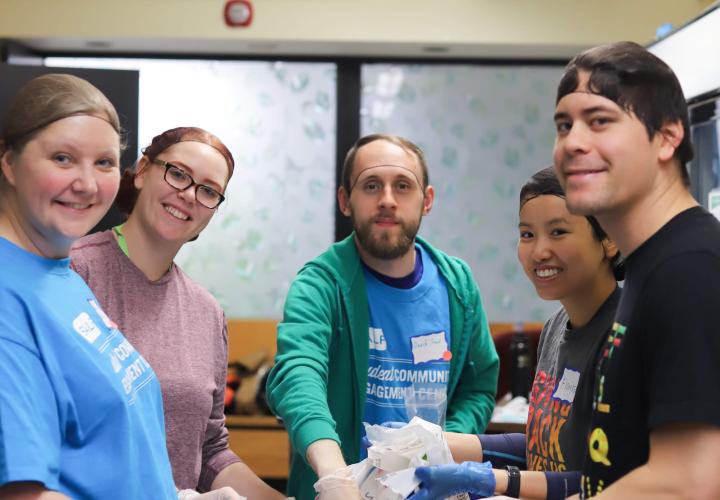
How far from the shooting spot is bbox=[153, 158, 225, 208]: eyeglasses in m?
2.08

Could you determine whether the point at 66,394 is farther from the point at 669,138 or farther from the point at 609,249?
the point at 609,249

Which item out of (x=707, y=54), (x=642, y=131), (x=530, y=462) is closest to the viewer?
(x=642, y=131)

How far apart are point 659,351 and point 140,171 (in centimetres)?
137

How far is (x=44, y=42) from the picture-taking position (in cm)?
520

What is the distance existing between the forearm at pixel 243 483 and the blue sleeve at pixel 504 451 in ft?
1.60

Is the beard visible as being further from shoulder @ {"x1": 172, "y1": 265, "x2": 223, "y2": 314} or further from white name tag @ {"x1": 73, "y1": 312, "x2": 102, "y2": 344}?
white name tag @ {"x1": 73, "y1": 312, "x2": 102, "y2": 344}

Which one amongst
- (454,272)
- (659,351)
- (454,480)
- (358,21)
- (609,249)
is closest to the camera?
(659,351)

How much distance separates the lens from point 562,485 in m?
1.64

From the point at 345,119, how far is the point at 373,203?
3323mm

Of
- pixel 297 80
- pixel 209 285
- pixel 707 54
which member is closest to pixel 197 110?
pixel 297 80

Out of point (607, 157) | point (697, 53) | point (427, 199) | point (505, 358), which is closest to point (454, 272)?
point (427, 199)

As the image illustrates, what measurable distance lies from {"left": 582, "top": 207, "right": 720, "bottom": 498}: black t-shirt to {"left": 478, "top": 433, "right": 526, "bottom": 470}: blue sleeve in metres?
0.64

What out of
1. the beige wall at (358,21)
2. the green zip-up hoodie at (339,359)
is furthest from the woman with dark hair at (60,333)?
the beige wall at (358,21)

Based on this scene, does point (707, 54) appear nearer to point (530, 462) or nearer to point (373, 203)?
point (373, 203)
